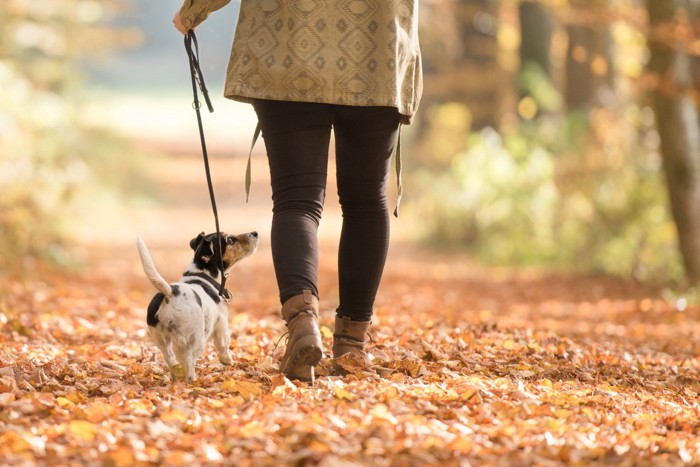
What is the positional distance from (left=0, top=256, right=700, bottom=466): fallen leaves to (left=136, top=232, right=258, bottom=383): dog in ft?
0.49

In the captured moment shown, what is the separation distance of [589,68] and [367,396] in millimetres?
10914

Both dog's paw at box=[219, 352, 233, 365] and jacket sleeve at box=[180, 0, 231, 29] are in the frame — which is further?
dog's paw at box=[219, 352, 233, 365]

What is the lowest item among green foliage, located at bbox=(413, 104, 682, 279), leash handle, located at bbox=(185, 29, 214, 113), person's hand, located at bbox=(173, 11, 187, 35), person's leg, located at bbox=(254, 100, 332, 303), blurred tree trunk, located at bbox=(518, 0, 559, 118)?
green foliage, located at bbox=(413, 104, 682, 279)

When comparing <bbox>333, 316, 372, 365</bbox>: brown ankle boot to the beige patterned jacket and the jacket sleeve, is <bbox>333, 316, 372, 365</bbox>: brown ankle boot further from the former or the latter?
the jacket sleeve

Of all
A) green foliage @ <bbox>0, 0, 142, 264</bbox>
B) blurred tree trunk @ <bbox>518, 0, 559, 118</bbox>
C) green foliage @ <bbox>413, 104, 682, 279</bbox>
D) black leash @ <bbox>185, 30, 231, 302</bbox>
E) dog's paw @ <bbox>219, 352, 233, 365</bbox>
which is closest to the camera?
black leash @ <bbox>185, 30, 231, 302</bbox>

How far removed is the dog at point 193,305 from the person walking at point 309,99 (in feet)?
1.34

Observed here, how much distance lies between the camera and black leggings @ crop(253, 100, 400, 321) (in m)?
3.67

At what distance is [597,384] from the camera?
169 inches

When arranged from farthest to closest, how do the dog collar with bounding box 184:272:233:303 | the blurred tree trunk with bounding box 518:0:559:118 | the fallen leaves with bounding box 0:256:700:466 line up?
the blurred tree trunk with bounding box 518:0:559:118 → the dog collar with bounding box 184:272:233:303 → the fallen leaves with bounding box 0:256:700:466

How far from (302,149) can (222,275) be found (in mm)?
884

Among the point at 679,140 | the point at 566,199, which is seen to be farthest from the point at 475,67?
the point at 679,140

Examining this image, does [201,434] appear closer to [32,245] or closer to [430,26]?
[32,245]

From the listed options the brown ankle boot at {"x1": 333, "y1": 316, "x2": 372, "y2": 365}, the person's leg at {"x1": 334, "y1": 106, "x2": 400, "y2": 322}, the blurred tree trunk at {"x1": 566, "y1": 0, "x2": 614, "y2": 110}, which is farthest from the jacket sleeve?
the blurred tree trunk at {"x1": 566, "y1": 0, "x2": 614, "y2": 110}

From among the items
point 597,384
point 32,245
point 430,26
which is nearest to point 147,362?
point 597,384
